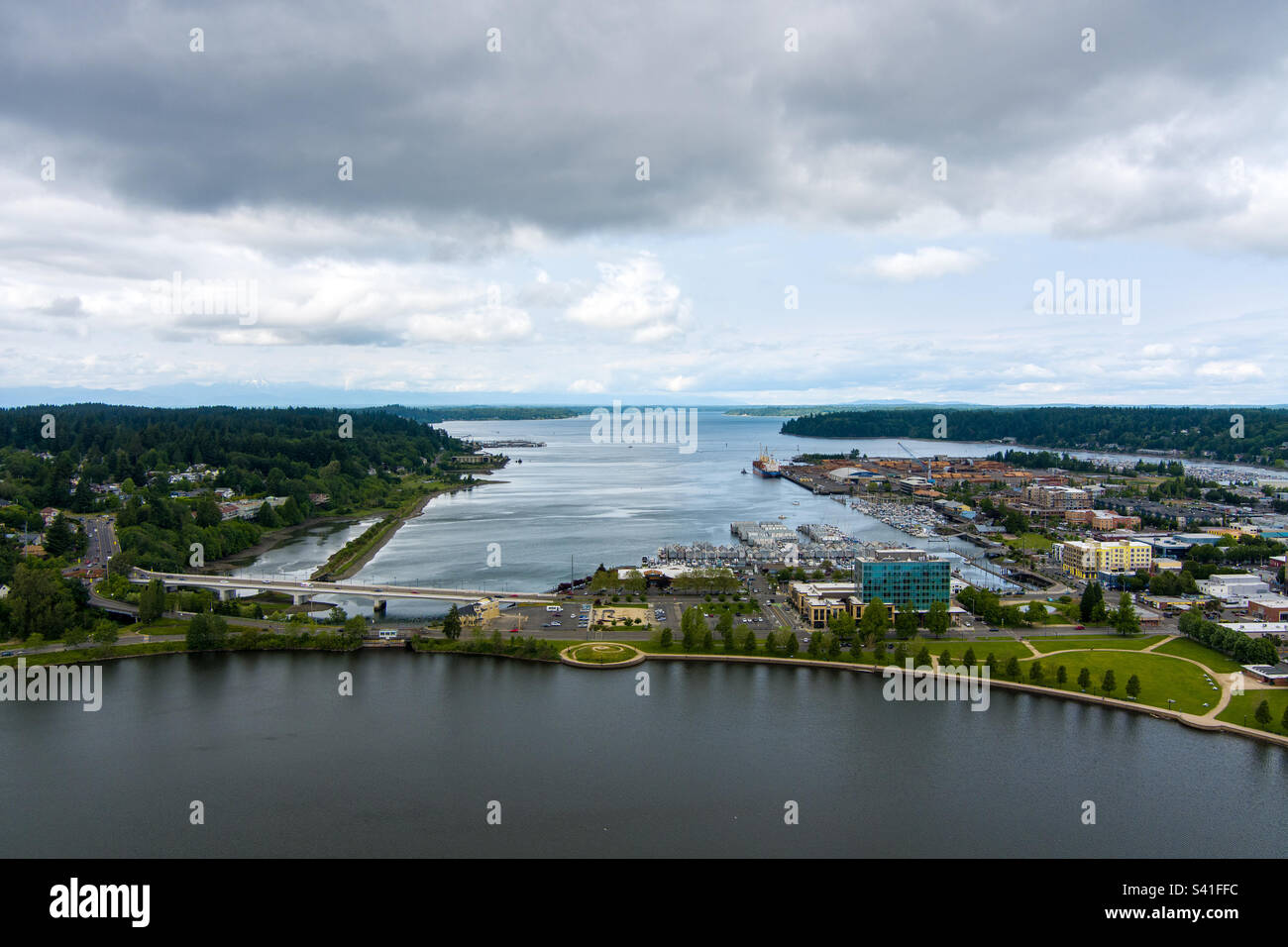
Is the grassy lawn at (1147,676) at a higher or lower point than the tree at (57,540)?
lower

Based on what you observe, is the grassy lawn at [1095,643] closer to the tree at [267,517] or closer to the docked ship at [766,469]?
the tree at [267,517]

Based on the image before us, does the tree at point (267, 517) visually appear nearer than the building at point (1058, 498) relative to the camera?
Yes

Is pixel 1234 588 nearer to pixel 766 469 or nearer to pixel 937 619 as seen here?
pixel 937 619

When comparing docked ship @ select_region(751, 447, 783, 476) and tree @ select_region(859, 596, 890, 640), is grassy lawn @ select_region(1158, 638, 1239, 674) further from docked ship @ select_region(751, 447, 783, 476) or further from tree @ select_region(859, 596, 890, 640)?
docked ship @ select_region(751, 447, 783, 476)

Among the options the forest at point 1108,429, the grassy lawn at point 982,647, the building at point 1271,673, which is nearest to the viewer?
the building at point 1271,673

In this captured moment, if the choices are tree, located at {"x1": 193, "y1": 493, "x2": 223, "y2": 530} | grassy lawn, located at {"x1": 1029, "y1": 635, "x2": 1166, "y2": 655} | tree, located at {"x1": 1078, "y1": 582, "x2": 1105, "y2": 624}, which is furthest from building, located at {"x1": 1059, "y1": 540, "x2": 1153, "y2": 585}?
tree, located at {"x1": 193, "y1": 493, "x2": 223, "y2": 530}

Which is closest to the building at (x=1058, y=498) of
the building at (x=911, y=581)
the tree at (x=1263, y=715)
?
the building at (x=911, y=581)

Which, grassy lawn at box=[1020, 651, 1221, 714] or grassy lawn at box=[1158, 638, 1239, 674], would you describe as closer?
grassy lawn at box=[1020, 651, 1221, 714]
